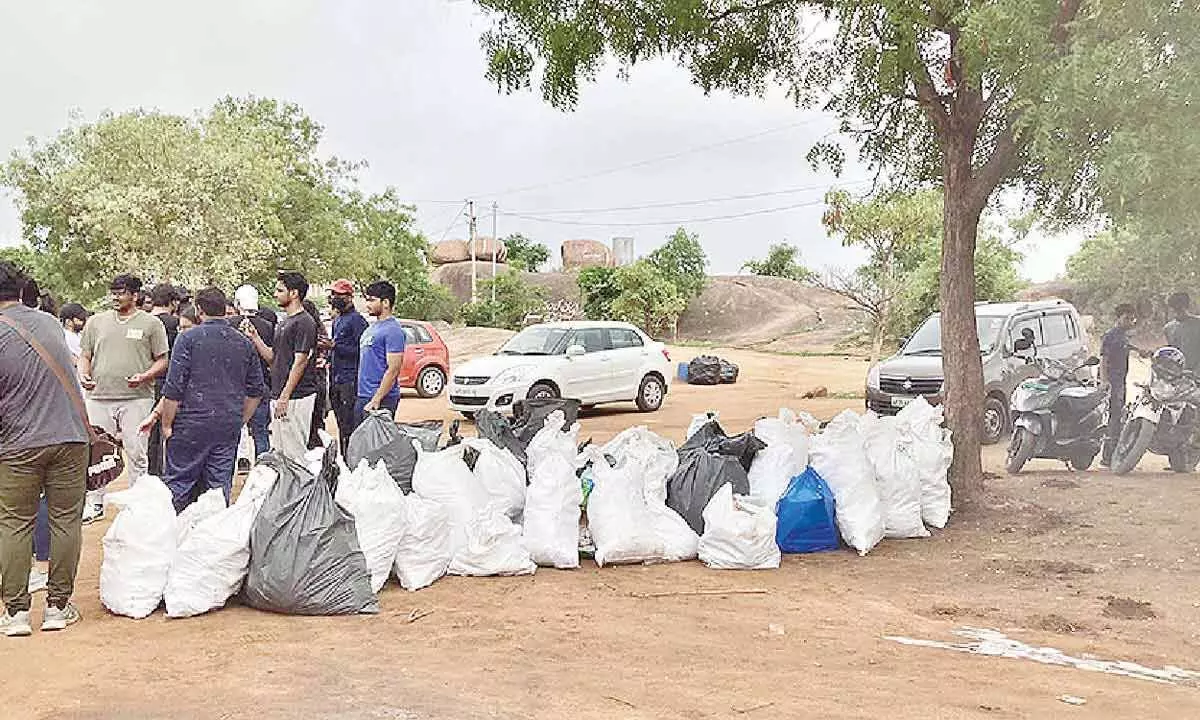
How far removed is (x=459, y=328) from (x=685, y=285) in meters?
10.1

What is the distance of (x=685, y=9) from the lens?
9.37 metres

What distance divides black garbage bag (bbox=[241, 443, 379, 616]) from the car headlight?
32.5 ft

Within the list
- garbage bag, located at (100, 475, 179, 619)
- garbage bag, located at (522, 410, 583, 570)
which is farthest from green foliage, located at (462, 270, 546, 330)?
garbage bag, located at (100, 475, 179, 619)

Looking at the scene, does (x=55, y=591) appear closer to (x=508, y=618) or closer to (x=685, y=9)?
(x=508, y=618)

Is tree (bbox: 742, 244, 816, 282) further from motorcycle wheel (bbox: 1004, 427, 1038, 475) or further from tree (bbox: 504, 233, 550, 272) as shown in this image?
motorcycle wheel (bbox: 1004, 427, 1038, 475)

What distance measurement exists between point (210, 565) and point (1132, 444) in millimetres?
8170

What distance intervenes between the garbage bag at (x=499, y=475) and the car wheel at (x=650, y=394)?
10477 mm

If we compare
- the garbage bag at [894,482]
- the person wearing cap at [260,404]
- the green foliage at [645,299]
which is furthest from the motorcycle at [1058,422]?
the green foliage at [645,299]

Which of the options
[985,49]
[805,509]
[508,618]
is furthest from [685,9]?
[508,618]

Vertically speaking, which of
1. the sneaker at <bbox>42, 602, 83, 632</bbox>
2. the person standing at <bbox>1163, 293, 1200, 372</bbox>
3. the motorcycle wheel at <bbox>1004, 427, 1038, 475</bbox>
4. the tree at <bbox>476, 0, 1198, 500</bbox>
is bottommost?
the sneaker at <bbox>42, 602, 83, 632</bbox>

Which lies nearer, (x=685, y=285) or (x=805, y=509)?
(x=805, y=509)

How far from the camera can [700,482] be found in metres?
7.52

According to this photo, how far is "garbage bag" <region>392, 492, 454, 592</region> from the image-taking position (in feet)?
21.1

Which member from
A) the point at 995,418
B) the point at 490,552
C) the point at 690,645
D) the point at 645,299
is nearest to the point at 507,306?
the point at 645,299
